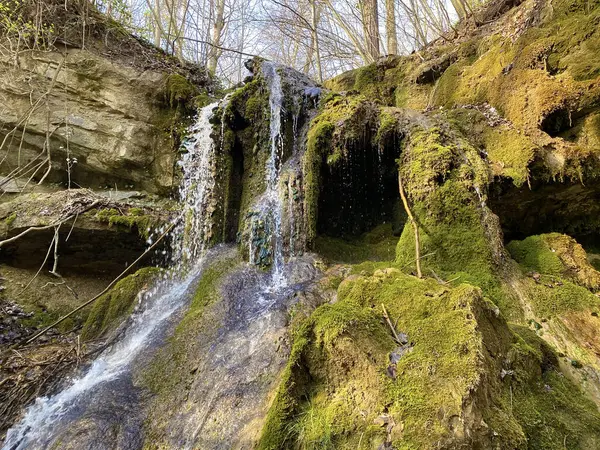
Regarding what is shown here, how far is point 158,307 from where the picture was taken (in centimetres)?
520

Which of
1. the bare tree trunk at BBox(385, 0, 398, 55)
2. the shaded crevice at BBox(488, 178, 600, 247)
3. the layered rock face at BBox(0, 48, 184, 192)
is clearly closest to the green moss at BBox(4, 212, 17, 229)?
the layered rock face at BBox(0, 48, 184, 192)

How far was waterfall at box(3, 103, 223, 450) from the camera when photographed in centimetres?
331

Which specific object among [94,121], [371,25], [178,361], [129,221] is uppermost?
[371,25]

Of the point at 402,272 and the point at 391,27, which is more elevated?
the point at 391,27

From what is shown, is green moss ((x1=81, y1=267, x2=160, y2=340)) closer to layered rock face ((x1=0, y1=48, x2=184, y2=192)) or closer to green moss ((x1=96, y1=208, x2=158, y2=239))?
green moss ((x1=96, y1=208, x2=158, y2=239))

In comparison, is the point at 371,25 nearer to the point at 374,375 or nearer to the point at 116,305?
the point at 116,305

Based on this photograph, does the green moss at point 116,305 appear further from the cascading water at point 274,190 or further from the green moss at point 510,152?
the green moss at point 510,152

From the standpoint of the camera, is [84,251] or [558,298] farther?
[84,251]

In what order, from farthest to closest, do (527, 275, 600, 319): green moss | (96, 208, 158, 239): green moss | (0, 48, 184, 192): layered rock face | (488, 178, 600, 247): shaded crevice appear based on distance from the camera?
(0, 48, 184, 192): layered rock face → (96, 208, 158, 239): green moss → (488, 178, 600, 247): shaded crevice → (527, 275, 600, 319): green moss

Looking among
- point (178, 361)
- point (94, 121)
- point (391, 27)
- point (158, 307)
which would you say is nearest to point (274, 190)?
point (158, 307)

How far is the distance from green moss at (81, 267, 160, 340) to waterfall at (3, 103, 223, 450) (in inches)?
10.0

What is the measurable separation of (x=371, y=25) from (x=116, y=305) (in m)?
12.0

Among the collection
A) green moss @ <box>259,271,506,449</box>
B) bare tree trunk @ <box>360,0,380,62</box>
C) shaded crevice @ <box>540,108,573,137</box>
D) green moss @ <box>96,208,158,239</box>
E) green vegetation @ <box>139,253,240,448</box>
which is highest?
bare tree trunk @ <box>360,0,380,62</box>

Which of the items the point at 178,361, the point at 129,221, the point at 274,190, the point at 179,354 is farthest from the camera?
the point at 129,221
